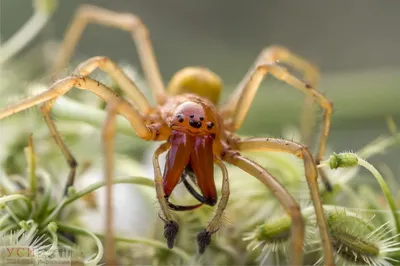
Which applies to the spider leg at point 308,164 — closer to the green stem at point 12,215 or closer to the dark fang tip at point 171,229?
the dark fang tip at point 171,229

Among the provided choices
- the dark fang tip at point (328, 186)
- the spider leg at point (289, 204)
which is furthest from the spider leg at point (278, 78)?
the spider leg at point (289, 204)

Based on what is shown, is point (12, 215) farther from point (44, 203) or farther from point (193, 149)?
point (193, 149)

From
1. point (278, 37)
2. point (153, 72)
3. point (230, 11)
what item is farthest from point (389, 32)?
point (153, 72)

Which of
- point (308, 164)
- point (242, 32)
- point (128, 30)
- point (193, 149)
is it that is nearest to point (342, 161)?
point (308, 164)

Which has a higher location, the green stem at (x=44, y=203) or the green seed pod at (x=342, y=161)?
the green seed pod at (x=342, y=161)

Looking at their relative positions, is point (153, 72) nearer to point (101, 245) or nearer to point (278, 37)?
point (101, 245)

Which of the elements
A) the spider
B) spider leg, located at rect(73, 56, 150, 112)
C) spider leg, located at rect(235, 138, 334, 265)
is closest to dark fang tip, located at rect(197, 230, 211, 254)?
the spider
